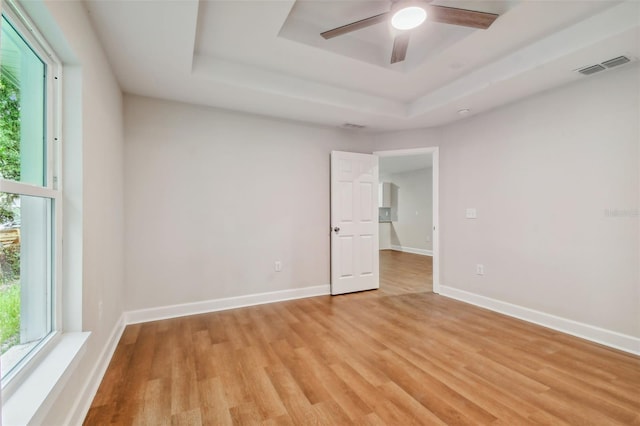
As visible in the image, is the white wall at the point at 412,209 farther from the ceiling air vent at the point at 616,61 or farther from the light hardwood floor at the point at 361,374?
the ceiling air vent at the point at 616,61

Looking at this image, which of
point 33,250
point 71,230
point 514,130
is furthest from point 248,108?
point 514,130

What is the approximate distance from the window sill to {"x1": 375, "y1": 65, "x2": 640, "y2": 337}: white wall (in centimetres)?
382

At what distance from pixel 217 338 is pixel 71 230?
1537 mm

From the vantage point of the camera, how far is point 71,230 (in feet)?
5.29

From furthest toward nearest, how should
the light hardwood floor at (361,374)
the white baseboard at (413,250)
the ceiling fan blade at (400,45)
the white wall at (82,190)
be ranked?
the white baseboard at (413,250)
the ceiling fan blade at (400,45)
the light hardwood floor at (361,374)
the white wall at (82,190)

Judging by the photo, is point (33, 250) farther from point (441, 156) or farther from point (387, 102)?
point (441, 156)

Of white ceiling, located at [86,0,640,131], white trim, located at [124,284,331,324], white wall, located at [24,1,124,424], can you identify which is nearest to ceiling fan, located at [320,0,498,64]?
white ceiling, located at [86,0,640,131]

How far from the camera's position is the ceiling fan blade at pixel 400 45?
6.86ft

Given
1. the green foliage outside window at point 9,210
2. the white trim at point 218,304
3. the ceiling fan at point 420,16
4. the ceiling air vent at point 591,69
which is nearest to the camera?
the green foliage outside window at point 9,210

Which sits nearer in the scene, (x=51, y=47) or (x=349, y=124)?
(x=51, y=47)

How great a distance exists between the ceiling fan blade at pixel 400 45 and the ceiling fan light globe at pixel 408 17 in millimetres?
108

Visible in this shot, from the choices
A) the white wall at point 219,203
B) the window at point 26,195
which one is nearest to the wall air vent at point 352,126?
the white wall at point 219,203

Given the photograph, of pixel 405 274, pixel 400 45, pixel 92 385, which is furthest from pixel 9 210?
pixel 405 274

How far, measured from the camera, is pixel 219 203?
3396 mm
